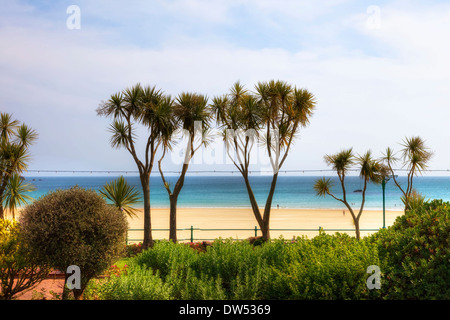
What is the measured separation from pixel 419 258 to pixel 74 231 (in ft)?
19.8

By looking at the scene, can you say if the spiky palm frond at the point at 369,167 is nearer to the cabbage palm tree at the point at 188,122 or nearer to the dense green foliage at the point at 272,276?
the cabbage palm tree at the point at 188,122

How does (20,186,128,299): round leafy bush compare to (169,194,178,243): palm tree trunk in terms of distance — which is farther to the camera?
(169,194,178,243): palm tree trunk

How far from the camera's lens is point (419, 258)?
603 centimetres

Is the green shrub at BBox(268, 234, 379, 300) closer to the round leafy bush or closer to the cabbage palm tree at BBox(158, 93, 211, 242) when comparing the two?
the round leafy bush

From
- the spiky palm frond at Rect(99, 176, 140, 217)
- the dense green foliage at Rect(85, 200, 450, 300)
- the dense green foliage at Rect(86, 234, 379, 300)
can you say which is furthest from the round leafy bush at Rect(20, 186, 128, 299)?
the spiky palm frond at Rect(99, 176, 140, 217)

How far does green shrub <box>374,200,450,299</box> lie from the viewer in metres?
5.75

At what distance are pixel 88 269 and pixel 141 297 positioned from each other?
2.55m

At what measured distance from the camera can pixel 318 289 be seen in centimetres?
600

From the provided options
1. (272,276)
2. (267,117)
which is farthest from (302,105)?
(272,276)

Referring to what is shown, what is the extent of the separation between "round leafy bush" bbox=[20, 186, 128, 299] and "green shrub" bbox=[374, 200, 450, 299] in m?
5.15

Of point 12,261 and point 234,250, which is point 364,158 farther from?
point 12,261

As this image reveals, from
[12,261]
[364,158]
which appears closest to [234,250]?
[12,261]

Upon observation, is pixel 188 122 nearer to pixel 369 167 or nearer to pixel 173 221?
pixel 173 221

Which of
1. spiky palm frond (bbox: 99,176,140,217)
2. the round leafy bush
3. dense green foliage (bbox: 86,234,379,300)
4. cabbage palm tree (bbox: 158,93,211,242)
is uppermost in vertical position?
cabbage palm tree (bbox: 158,93,211,242)
